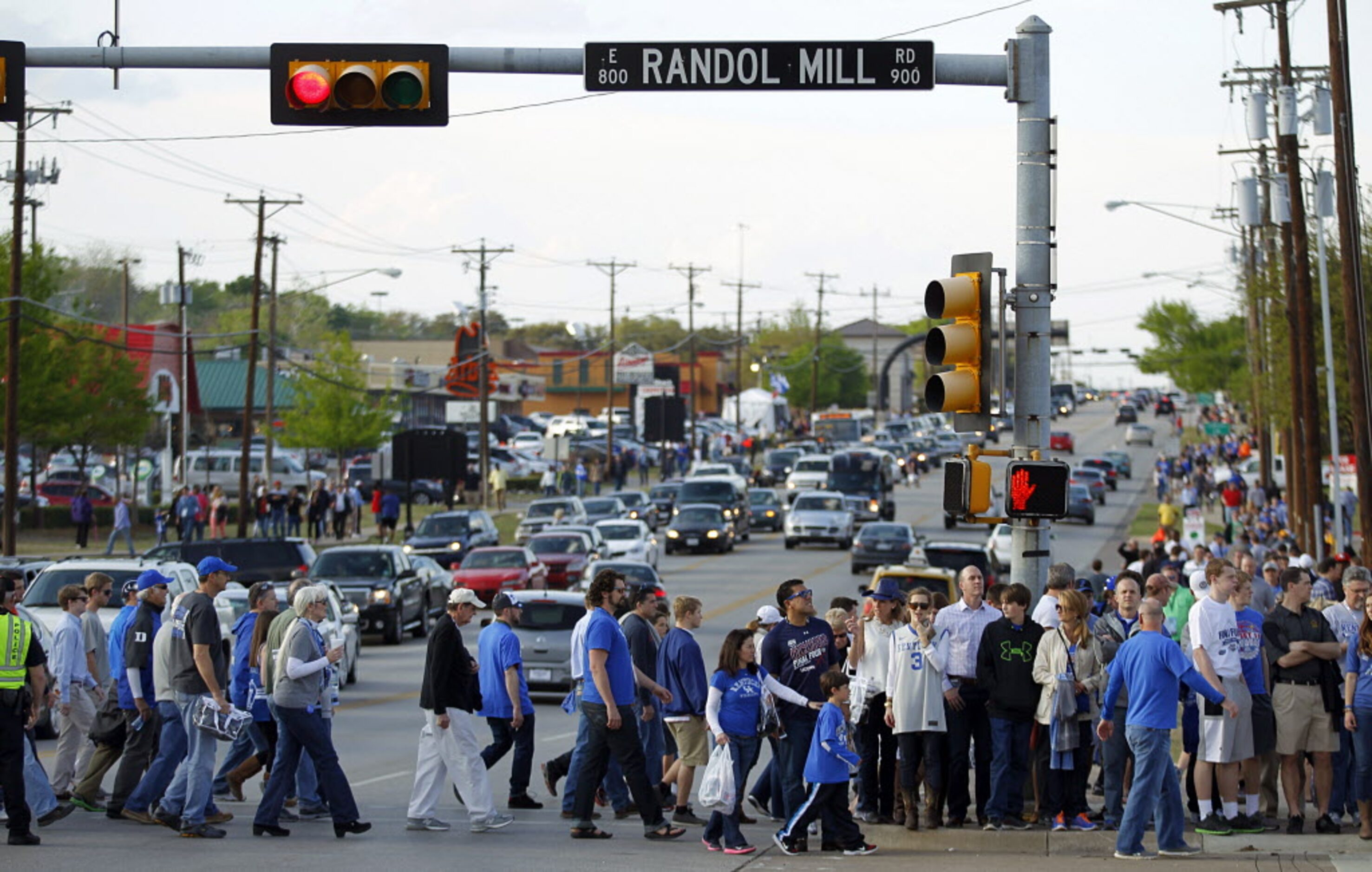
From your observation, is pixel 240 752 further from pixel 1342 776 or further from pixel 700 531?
pixel 700 531

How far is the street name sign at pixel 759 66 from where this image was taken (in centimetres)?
1245

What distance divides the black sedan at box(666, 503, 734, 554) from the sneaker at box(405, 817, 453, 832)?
39126mm

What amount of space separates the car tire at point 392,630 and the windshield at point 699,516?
69.2ft

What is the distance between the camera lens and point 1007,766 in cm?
1266

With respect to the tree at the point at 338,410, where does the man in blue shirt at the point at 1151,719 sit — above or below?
below

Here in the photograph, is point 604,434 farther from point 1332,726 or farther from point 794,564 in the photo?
point 1332,726

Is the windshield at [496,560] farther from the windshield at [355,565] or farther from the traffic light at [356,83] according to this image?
the traffic light at [356,83]

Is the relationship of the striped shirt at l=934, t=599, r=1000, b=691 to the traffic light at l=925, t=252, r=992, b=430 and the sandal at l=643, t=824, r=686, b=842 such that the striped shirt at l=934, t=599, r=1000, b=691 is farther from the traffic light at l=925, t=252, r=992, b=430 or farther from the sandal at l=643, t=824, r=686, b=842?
the sandal at l=643, t=824, r=686, b=842

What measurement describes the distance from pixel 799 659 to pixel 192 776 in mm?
4357

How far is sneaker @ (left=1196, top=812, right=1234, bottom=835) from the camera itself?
12508 millimetres

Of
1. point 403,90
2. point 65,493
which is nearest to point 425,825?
point 403,90

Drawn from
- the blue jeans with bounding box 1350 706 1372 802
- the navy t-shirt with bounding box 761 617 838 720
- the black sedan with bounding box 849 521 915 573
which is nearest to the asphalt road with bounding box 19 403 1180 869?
the navy t-shirt with bounding box 761 617 838 720

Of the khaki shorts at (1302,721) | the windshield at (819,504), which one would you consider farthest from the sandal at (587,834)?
the windshield at (819,504)

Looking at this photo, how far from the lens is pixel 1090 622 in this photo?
13.9 metres
